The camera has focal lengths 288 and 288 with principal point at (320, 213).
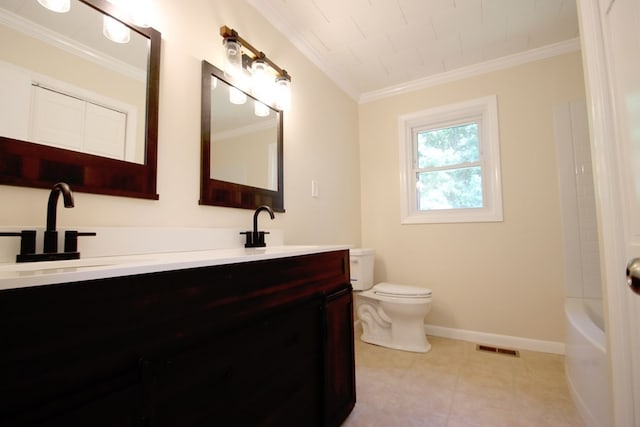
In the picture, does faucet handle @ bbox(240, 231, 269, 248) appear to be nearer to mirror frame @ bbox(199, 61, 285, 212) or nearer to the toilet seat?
mirror frame @ bbox(199, 61, 285, 212)

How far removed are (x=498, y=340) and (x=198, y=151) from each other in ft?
8.62

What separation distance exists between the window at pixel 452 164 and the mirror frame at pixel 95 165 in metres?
2.21

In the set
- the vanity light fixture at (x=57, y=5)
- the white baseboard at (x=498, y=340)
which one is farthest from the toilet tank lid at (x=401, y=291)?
the vanity light fixture at (x=57, y=5)

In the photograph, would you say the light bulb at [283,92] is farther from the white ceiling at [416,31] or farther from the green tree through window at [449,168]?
the green tree through window at [449,168]

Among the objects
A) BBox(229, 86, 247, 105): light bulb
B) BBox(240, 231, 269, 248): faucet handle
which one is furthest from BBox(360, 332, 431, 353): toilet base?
BBox(229, 86, 247, 105): light bulb

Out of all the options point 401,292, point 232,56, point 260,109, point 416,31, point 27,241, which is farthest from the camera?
point 401,292

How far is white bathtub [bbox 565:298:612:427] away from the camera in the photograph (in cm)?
122

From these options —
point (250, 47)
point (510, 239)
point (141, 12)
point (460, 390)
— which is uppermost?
point (250, 47)

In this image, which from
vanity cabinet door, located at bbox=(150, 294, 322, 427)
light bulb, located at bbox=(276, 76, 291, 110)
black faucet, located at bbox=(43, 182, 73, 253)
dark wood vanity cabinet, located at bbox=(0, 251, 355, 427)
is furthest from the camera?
light bulb, located at bbox=(276, 76, 291, 110)

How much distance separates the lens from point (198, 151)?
138cm

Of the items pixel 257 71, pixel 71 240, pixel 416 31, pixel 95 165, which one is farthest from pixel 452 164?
pixel 71 240

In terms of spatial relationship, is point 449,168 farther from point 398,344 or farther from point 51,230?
point 51,230

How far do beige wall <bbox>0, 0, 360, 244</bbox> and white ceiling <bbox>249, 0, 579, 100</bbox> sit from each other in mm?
173

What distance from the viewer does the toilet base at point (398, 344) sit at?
222cm
